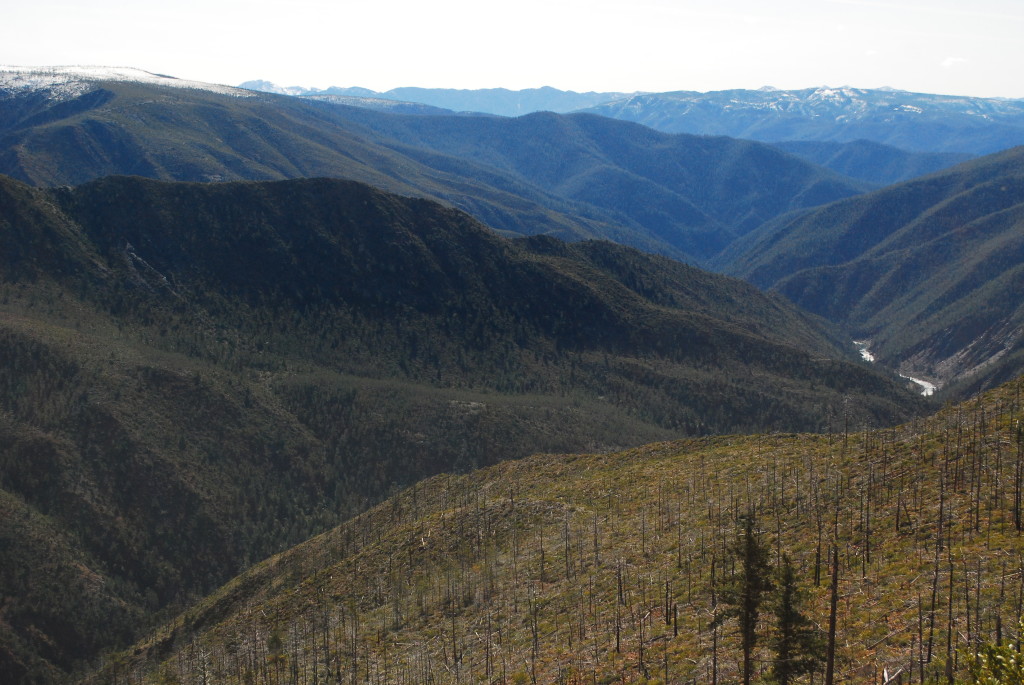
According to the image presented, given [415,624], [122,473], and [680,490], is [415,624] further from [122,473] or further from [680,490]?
[122,473]

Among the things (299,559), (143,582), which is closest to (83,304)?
(143,582)

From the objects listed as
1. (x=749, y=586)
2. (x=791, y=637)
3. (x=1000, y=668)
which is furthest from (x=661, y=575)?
(x=1000, y=668)

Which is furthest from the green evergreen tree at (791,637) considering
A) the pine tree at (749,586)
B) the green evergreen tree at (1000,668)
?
the green evergreen tree at (1000,668)

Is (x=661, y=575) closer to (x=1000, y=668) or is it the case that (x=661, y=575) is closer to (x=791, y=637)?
(x=791, y=637)

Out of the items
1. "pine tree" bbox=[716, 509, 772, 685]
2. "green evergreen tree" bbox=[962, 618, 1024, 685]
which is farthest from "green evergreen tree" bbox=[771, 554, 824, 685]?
"green evergreen tree" bbox=[962, 618, 1024, 685]

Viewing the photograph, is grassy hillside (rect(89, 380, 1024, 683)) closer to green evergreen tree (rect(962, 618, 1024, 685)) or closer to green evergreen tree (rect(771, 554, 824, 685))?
green evergreen tree (rect(771, 554, 824, 685))
